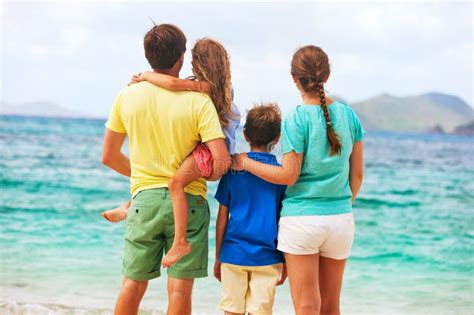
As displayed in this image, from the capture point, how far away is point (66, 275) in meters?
6.34

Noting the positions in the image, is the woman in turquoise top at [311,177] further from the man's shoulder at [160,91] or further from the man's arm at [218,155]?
the man's shoulder at [160,91]

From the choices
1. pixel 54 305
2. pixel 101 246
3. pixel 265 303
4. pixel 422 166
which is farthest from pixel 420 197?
pixel 265 303

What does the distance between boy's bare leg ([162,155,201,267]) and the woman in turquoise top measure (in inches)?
9.3

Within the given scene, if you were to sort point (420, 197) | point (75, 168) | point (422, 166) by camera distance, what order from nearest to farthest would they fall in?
1. point (420, 197)
2. point (75, 168)
3. point (422, 166)

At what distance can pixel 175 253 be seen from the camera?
2.61 metres

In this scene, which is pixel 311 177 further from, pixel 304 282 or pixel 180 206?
pixel 180 206

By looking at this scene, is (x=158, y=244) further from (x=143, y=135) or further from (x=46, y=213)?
(x=46, y=213)

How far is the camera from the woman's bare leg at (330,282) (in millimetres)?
2783

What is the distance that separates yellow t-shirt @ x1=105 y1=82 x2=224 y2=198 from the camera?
8.63 feet

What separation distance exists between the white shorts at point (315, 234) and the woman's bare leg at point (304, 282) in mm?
37

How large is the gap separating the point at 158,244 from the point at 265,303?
0.55 metres

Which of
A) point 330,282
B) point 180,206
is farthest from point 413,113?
point 180,206


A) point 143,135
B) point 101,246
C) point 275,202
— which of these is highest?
point 143,135

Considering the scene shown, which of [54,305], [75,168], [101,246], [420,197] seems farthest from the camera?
[75,168]
